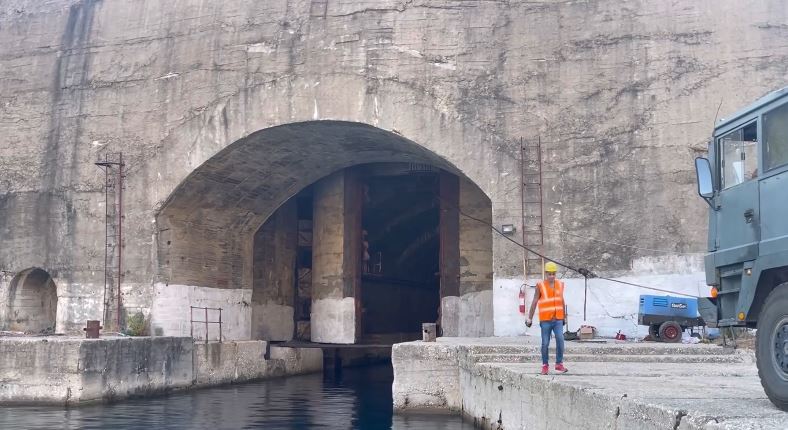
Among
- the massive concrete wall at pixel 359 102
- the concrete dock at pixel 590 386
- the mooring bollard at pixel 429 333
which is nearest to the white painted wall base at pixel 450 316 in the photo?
the massive concrete wall at pixel 359 102

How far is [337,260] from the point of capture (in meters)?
19.8

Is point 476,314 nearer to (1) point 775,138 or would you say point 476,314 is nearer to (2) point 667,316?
(2) point 667,316

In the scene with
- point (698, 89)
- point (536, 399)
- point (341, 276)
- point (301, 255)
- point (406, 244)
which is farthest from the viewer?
point (406, 244)

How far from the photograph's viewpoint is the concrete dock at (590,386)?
5.14 m

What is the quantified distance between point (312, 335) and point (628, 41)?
9.74 m

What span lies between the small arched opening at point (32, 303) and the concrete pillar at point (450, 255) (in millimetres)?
7839

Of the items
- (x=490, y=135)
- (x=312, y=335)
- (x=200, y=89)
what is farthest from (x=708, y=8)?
(x=312, y=335)

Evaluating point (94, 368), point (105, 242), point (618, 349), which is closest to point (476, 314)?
point (618, 349)

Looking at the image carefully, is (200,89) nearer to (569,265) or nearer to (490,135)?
(490,135)

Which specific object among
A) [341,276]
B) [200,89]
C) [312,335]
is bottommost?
[312,335]

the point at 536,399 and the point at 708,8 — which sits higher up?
the point at 708,8

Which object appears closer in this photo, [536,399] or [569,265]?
[536,399]

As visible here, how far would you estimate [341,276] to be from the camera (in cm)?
1970

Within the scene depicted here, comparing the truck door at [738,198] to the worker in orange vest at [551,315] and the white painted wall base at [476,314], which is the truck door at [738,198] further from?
the white painted wall base at [476,314]
